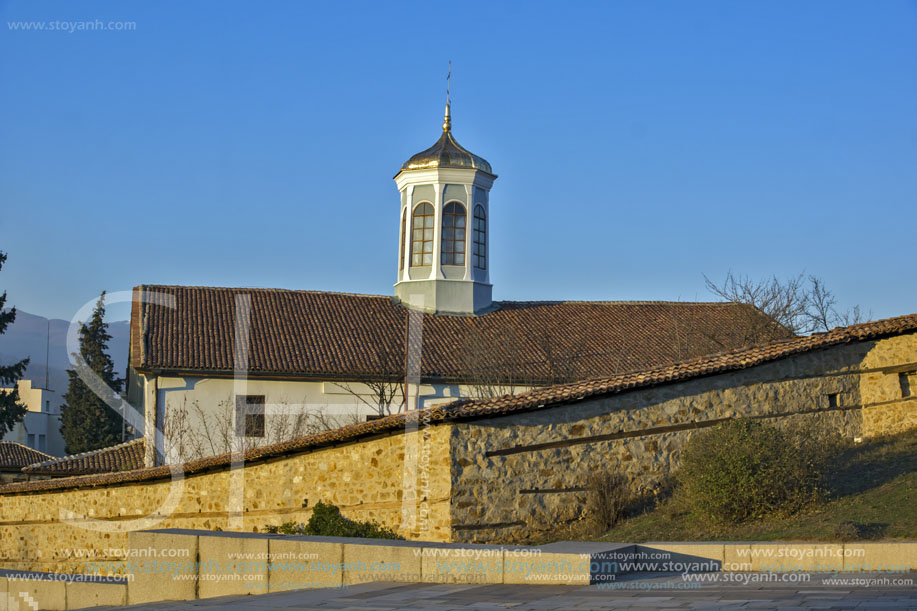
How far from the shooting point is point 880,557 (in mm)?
8766

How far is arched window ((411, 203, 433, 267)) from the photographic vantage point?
32562mm

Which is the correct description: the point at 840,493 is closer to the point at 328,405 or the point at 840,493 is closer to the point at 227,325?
the point at 328,405

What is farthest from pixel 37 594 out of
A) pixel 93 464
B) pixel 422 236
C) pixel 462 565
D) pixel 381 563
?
pixel 422 236

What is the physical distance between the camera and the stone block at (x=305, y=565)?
30.3ft

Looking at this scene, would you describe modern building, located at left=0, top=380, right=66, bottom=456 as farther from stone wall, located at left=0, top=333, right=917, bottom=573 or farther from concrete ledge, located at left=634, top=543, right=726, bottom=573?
concrete ledge, located at left=634, top=543, right=726, bottom=573

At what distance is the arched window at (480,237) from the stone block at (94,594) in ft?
75.1

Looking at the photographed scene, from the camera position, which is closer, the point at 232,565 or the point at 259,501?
the point at 232,565

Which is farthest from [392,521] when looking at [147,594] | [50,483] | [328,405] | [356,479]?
[328,405]

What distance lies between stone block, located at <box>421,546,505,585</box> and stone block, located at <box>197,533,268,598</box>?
187 cm

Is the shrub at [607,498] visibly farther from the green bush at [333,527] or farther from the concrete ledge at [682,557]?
the concrete ledge at [682,557]

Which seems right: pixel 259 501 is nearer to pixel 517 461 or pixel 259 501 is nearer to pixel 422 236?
pixel 517 461

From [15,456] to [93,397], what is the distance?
9393 millimetres

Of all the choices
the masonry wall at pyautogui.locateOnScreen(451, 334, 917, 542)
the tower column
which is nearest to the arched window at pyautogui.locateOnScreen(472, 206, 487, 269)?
the tower column

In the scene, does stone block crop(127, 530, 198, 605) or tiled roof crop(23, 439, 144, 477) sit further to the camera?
tiled roof crop(23, 439, 144, 477)
